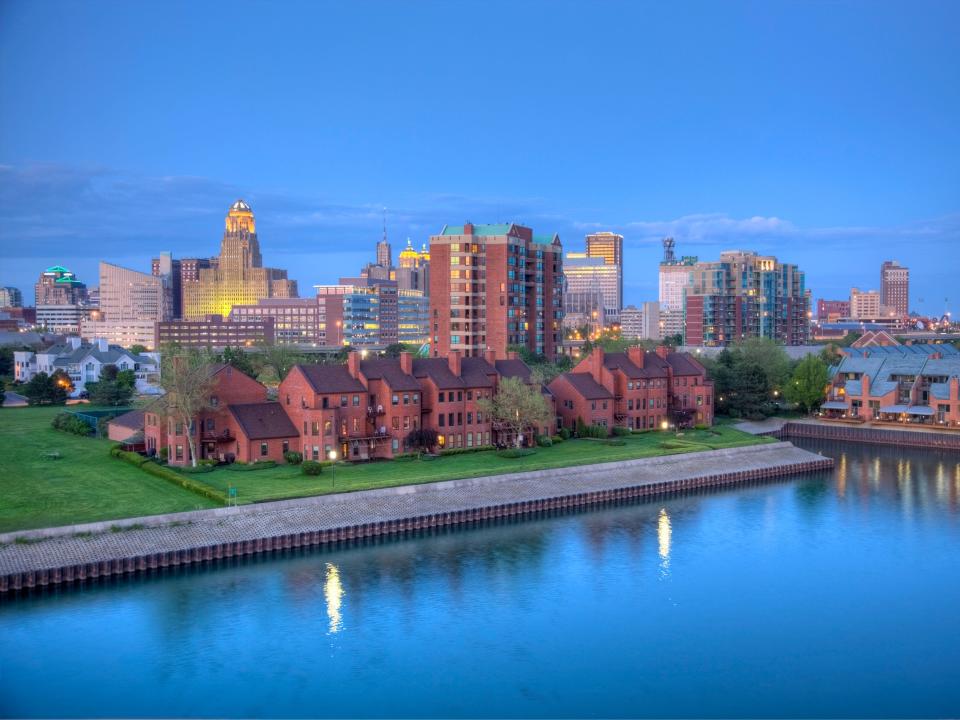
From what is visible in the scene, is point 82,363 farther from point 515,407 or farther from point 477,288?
point 515,407

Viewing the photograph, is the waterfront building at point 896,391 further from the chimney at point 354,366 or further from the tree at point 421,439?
the chimney at point 354,366

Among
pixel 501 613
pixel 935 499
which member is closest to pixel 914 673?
pixel 501 613

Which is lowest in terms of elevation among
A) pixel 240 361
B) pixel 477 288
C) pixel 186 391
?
pixel 186 391

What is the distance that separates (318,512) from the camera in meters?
58.8

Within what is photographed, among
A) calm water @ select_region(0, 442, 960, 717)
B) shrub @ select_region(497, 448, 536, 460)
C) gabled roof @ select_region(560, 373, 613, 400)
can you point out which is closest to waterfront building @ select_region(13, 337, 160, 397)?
gabled roof @ select_region(560, 373, 613, 400)

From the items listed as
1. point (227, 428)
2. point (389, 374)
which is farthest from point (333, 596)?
point (389, 374)

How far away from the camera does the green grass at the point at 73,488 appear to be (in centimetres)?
5422

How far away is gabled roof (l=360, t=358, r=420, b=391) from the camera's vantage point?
253ft

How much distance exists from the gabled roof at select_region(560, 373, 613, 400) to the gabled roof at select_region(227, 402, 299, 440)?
30.2m

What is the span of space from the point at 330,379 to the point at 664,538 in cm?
3003

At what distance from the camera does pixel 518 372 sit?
88.1 meters

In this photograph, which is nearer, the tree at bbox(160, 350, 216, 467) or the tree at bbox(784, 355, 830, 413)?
the tree at bbox(160, 350, 216, 467)

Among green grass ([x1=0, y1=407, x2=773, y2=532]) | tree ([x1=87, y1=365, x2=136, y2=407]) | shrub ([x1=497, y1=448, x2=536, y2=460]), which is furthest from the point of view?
tree ([x1=87, y1=365, x2=136, y2=407])

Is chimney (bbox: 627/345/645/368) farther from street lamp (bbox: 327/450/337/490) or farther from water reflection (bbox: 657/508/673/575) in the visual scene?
street lamp (bbox: 327/450/337/490)
